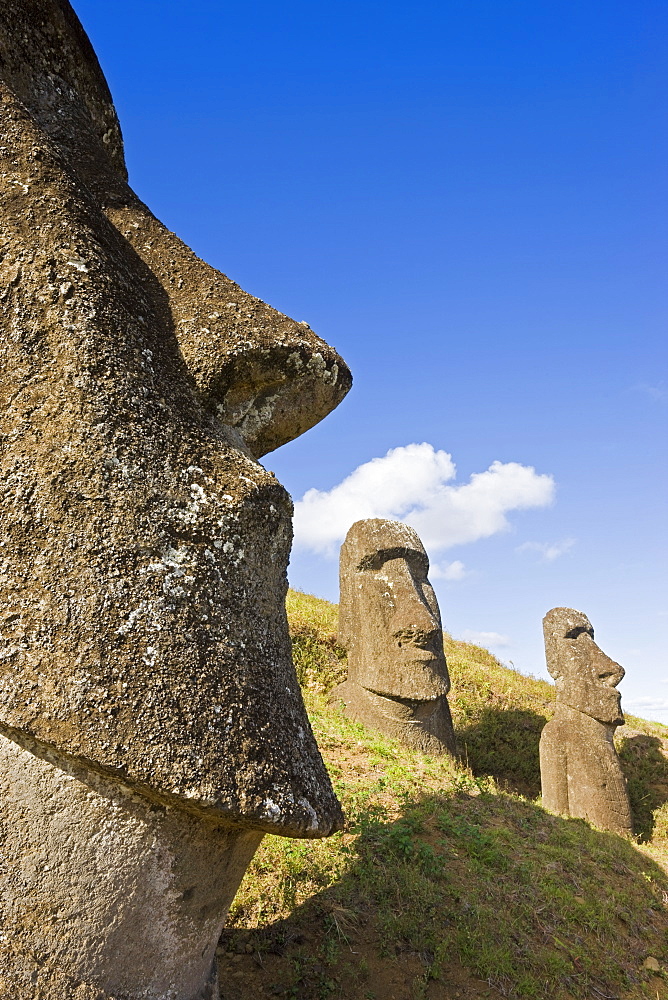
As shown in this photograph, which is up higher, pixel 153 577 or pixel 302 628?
pixel 302 628

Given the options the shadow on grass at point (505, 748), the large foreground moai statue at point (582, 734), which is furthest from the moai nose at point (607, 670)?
the shadow on grass at point (505, 748)

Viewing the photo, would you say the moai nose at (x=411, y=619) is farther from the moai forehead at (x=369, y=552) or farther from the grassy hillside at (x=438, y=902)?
the grassy hillside at (x=438, y=902)

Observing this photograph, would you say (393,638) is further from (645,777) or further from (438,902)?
(645,777)

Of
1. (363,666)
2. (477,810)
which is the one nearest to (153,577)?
(477,810)

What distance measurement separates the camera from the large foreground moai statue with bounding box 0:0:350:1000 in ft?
5.92

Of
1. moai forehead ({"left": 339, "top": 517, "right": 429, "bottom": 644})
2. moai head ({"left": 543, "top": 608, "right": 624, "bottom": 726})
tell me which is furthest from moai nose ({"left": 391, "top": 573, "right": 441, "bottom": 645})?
moai head ({"left": 543, "top": 608, "right": 624, "bottom": 726})

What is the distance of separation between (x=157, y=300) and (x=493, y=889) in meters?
4.46

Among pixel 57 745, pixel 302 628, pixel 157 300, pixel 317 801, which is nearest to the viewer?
pixel 57 745

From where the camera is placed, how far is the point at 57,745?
1.77 m

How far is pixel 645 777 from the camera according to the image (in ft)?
34.7

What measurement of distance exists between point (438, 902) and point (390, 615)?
4575 mm

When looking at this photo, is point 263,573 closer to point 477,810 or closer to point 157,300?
point 157,300

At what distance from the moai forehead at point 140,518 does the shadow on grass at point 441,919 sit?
2.31m

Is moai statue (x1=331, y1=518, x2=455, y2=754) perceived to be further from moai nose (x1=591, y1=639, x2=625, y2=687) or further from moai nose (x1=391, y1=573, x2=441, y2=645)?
moai nose (x1=591, y1=639, x2=625, y2=687)
